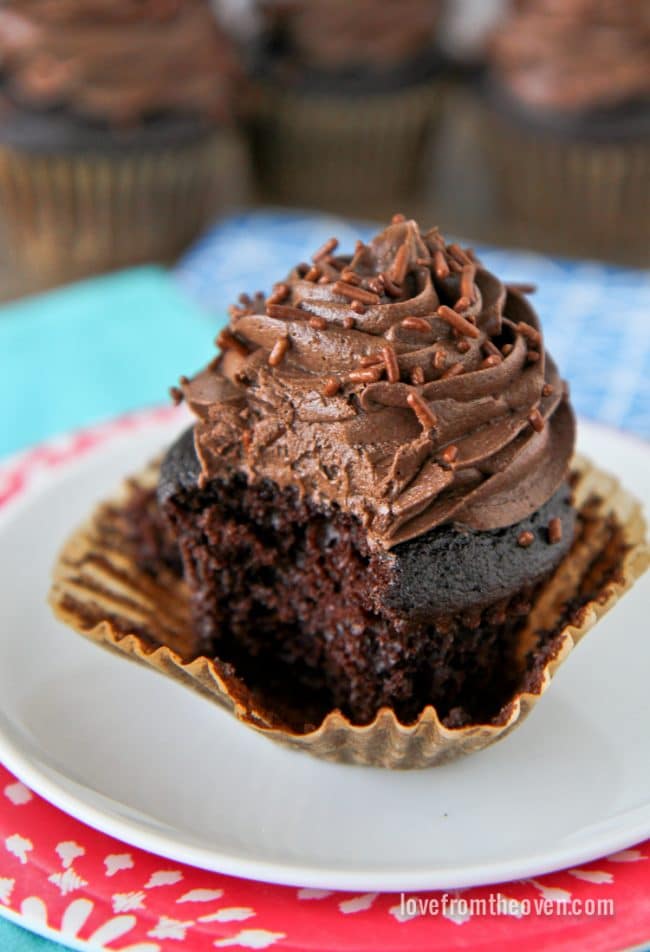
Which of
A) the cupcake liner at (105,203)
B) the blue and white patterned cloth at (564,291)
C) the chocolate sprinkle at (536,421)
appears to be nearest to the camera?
the chocolate sprinkle at (536,421)

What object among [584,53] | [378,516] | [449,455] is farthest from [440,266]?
[584,53]

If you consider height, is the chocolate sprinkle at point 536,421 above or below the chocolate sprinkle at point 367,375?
below

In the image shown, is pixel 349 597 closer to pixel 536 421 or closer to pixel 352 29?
pixel 536 421

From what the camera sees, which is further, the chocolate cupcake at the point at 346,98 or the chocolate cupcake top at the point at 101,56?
the chocolate cupcake at the point at 346,98

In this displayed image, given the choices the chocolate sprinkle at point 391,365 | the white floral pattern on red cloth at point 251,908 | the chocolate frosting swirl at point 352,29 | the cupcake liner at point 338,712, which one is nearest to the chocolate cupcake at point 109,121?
the chocolate frosting swirl at point 352,29

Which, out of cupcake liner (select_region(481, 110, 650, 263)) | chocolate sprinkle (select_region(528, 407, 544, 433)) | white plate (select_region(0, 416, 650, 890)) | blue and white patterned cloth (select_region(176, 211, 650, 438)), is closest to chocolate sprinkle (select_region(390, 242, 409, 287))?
chocolate sprinkle (select_region(528, 407, 544, 433))

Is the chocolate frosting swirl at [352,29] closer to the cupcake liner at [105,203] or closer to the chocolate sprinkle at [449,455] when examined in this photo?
the cupcake liner at [105,203]
